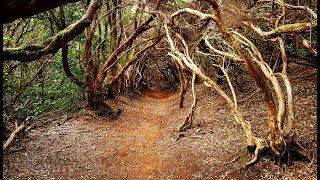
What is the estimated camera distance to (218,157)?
973 cm

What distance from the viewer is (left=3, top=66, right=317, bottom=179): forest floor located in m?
8.82

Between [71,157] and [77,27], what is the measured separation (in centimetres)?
645

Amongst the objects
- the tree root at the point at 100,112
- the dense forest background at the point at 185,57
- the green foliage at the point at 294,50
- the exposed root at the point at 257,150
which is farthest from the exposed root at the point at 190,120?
the exposed root at the point at 257,150

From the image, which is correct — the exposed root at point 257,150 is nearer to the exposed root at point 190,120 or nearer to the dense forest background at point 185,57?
the dense forest background at point 185,57

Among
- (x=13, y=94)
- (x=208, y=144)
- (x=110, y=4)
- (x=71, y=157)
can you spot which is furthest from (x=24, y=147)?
(x=110, y=4)

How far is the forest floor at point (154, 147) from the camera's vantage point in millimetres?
8820

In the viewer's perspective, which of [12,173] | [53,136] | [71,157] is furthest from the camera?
[53,136]

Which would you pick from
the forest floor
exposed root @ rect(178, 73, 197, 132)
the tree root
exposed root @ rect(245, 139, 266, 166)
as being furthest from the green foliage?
the tree root

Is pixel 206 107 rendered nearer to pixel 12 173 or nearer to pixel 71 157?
pixel 71 157

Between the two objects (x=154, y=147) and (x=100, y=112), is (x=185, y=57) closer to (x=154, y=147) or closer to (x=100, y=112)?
(x=154, y=147)

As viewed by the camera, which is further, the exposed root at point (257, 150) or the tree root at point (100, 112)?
the tree root at point (100, 112)

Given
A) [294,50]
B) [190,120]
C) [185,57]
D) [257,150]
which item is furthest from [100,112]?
[294,50]

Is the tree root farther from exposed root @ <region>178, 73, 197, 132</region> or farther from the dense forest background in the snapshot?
exposed root @ <region>178, 73, 197, 132</region>

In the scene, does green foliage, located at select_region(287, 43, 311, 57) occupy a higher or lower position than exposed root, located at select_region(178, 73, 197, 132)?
higher
